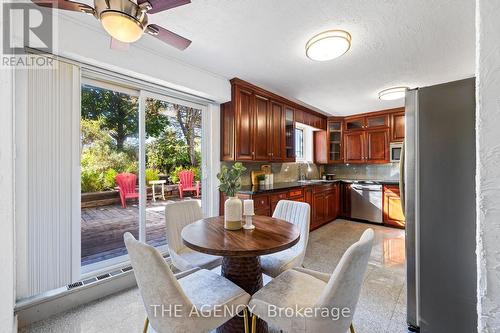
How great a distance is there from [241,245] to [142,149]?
5.98ft

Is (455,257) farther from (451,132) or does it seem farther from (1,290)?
(1,290)

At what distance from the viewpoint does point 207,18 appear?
1821mm

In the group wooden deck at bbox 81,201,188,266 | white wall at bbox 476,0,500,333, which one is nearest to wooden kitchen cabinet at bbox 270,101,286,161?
wooden deck at bbox 81,201,188,266

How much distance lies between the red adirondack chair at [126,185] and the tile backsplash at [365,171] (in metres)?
4.80

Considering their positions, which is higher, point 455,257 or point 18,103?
point 18,103

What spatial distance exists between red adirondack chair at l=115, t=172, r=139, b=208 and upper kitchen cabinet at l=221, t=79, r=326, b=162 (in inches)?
48.0

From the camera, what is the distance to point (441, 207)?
4.76ft

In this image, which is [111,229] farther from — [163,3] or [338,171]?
[338,171]

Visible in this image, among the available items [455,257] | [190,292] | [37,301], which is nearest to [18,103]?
[37,301]

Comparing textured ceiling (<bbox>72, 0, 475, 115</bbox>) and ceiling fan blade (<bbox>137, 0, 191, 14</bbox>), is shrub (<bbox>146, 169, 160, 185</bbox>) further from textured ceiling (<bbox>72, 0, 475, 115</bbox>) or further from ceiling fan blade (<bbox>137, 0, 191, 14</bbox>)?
ceiling fan blade (<bbox>137, 0, 191, 14</bbox>)

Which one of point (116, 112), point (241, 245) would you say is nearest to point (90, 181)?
point (116, 112)

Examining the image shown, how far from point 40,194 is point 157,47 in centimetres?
169

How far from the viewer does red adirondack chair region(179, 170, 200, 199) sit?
3.10 metres

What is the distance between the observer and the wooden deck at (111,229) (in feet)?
8.48
